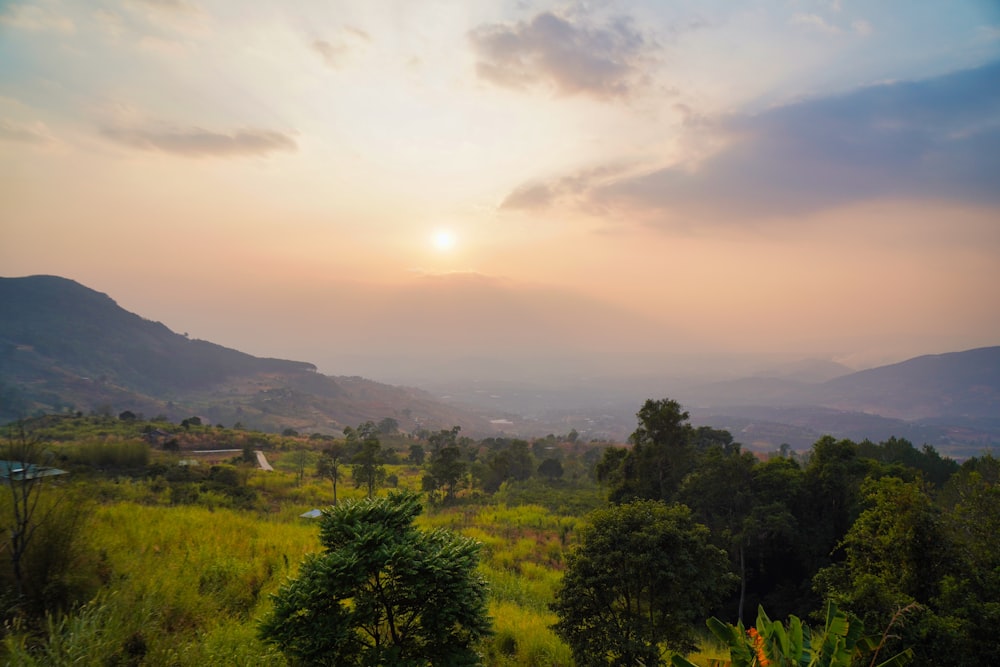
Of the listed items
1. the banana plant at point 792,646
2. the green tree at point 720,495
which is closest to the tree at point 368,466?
the green tree at point 720,495

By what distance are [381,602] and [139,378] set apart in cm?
20451

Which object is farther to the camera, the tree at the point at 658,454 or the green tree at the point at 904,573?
the tree at the point at 658,454

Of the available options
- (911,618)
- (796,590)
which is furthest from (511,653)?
(796,590)

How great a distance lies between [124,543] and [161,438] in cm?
3855

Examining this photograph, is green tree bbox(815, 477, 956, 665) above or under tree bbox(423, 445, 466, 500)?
above

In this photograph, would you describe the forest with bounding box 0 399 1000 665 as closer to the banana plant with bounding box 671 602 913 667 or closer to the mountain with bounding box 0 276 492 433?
the banana plant with bounding box 671 602 913 667

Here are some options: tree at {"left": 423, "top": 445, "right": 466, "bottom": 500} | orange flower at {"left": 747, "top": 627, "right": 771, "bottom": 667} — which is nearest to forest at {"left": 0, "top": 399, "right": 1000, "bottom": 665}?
orange flower at {"left": 747, "top": 627, "right": 771, "bottom": 667}

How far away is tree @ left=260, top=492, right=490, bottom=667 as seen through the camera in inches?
209

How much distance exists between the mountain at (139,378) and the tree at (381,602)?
118 m

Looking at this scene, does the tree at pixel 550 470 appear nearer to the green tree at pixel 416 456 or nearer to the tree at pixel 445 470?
the green tree at pixel 416 456

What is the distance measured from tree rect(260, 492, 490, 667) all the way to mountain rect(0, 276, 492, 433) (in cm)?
11846

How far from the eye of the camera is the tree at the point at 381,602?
5.30 meters

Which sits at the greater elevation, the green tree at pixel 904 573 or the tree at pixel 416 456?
the green tree at pixel 904 573

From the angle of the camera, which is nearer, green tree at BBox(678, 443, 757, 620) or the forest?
the forest
